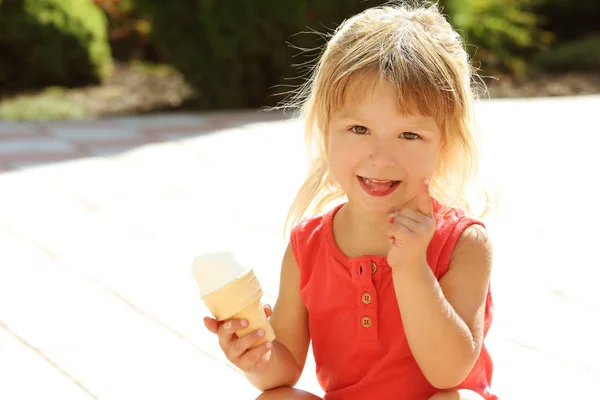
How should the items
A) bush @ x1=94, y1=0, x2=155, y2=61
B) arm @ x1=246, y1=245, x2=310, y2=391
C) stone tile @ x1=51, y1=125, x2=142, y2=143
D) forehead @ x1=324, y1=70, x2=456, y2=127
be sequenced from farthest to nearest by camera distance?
bush @ x1=94, y1=0, x2=155, y2=61 → stone tile @ x1=51, y1=125, x2=142, y2=143 → arm @ x1=246, y1=245, x2=310, y2=391 → forehead @ x1=324, y1=70, x2=456, y2=127

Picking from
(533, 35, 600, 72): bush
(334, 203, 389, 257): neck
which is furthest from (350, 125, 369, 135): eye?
(533, 35, 600, 72): bush

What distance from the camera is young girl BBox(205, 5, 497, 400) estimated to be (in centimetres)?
195

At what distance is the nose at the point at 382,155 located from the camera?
197 centimetres

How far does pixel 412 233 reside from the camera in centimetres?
186

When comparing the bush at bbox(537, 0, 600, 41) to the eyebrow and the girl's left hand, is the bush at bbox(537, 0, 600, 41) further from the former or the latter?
the girl's left hand

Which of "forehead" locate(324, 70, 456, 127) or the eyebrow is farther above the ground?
"forehead" locate(324, 70, 456, 127)

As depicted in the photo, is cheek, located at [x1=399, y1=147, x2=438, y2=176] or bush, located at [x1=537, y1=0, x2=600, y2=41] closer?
cheek, located at [x1=399, y1=147, x2=438, y2=176]

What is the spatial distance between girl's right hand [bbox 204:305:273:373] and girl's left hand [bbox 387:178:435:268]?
1.07 ft

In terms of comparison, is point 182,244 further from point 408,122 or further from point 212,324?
point 408,122

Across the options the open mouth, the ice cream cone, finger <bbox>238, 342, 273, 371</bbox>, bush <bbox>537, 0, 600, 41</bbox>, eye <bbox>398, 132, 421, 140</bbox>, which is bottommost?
bush <bbox>537, 0, 600, 41</bbox>

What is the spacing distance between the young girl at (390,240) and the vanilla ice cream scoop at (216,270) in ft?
0.35

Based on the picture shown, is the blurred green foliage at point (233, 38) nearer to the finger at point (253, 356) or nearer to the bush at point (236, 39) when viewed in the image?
the bush at point (236, 39)

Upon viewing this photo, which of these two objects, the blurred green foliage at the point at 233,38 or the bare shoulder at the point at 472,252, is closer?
the bare shoulder at the point at 472,252

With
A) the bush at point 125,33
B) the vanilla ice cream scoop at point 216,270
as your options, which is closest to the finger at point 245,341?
the vanilla ice cream scoop at point 216,270
